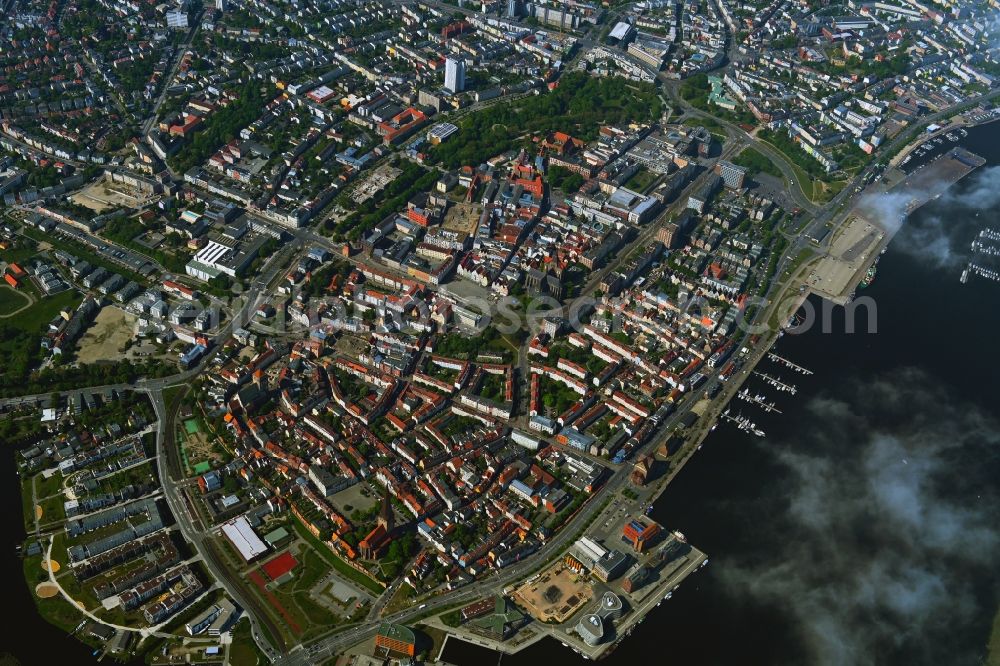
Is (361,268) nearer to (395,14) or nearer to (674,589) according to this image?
(674,589)

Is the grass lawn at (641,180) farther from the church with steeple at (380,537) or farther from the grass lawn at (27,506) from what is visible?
the grass lawn at (27,506)

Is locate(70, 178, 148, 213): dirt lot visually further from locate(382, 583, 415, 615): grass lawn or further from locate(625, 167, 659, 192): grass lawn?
locate(382, 583, 415, 615): grass lawn

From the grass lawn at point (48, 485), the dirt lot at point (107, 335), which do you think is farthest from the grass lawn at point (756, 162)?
the grass lawn at point (48, 485)

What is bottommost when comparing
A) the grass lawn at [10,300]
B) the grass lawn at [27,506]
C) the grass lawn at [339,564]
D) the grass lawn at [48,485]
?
the grass lawn at [27,506]

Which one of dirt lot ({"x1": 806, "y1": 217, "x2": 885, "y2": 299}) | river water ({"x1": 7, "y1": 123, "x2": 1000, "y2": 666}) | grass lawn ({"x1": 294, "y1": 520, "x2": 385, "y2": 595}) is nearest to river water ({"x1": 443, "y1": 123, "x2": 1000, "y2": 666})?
river water ({"x1": 7, "y1": 123, "x2": 1000, "y2": 666})

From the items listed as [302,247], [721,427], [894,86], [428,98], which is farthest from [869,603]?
[894,86]
